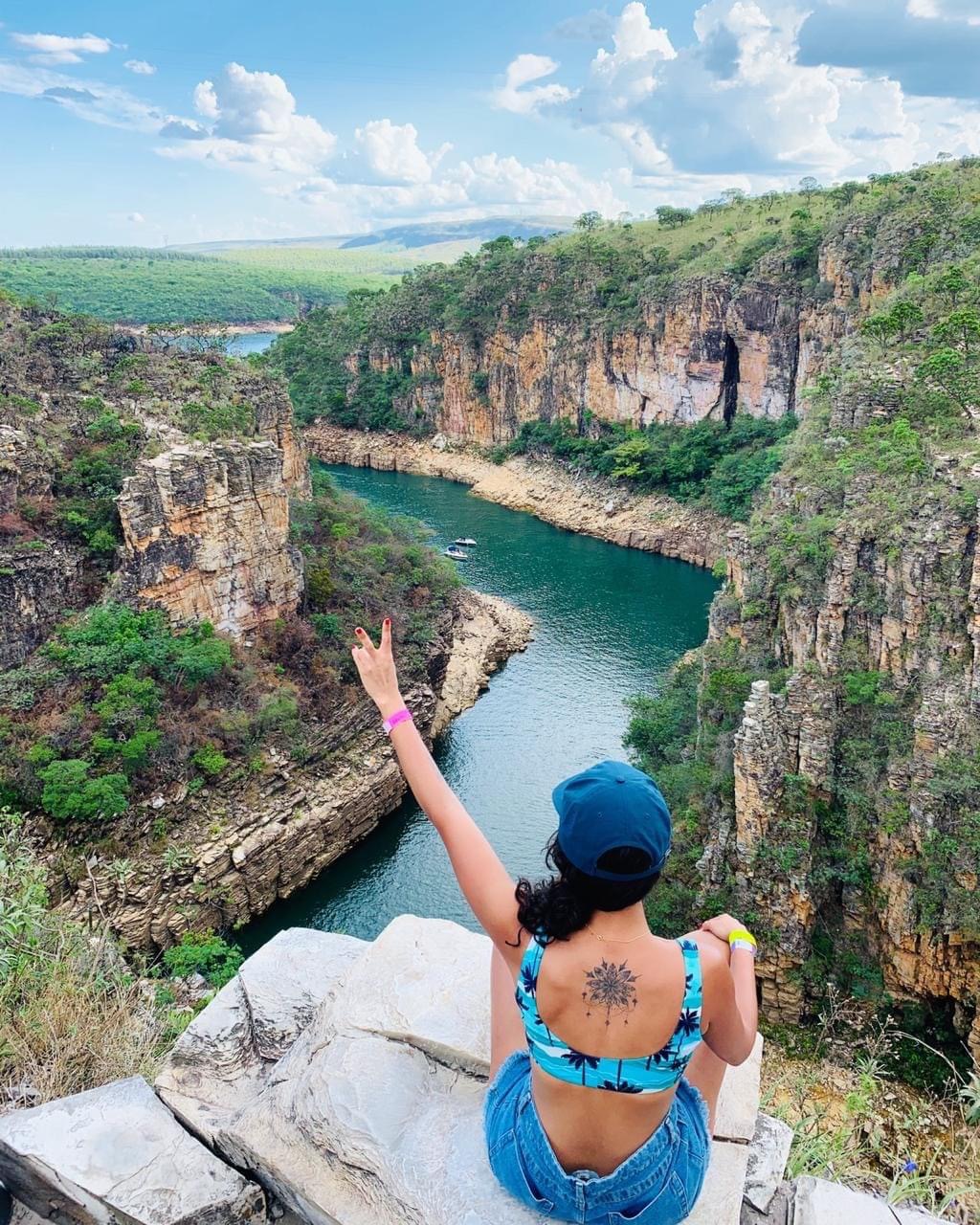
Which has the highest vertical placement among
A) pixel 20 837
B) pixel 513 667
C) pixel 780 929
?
pixel 20 837

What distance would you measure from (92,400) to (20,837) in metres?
9.35

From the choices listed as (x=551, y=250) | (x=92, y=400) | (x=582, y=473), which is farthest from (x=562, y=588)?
(x=551, y=250)

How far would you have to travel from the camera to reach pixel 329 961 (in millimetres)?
4492

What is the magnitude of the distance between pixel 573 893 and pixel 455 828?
1.62 ft

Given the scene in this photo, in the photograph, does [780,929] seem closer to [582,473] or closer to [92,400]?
[92,400]

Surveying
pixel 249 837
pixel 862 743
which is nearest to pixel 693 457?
pixel 862 743

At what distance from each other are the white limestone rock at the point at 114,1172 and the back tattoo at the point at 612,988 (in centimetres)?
163

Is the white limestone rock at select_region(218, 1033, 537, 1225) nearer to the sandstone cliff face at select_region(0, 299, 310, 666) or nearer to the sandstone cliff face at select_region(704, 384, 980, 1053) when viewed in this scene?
the sandstone cliff face at select_region(704, 384, 980, 1053)

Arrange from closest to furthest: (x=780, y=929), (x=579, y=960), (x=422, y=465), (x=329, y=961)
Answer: (x=579, y=960), (x=329, y=961), (x=780, y=929), (x=422, y=465)

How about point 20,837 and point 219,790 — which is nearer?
point 20,837

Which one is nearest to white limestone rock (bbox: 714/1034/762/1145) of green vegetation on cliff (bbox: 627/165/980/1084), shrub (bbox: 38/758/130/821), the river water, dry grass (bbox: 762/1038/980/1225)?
dry grass (bbox: 762/1038/980/1225)

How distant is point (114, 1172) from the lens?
3.26 m

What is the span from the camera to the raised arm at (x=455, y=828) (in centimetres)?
276

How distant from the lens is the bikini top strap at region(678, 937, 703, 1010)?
2.66m
